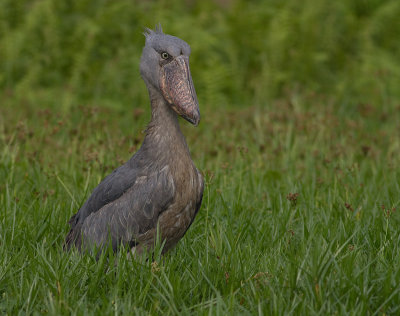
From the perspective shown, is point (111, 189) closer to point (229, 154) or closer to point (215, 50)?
point (229, 154)

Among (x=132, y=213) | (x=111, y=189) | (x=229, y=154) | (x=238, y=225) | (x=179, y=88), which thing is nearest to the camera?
(x=179, y=88)

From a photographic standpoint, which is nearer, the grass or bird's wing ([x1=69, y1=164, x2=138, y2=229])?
the grass

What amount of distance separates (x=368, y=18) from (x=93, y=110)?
7.02 metres

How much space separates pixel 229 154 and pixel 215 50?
4.59 meters

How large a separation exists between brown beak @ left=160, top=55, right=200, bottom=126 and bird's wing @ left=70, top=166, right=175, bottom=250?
0.41 meters

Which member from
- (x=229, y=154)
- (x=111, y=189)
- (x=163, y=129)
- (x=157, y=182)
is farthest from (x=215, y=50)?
(x=157, y=182)

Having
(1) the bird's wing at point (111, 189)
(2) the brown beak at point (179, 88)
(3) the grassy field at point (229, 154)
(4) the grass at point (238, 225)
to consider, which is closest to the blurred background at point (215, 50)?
(3) the grassy field at point (229, 154)

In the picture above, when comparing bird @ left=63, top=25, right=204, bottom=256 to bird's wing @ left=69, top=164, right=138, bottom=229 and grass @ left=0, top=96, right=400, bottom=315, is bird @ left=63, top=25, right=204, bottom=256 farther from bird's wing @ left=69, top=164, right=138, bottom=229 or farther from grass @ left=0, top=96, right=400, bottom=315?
grass @ left=0, top=96, right=400, bottom=315

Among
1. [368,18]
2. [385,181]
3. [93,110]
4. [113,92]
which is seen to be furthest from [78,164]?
[368,18]

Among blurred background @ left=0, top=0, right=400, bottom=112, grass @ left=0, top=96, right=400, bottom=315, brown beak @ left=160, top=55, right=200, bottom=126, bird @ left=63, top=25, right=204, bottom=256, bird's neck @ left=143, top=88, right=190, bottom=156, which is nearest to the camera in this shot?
grass @ left=0, top=96, right=400, bottom=315

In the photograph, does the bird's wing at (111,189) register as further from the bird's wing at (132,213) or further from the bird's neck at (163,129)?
the bird's neck at (163,129)

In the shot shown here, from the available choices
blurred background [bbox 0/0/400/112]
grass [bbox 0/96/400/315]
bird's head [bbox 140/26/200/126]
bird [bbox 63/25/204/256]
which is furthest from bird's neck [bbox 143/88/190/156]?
blurred background [bbox 0/0/400/112]

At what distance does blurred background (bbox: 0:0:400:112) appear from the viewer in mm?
9969

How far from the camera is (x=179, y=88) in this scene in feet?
13.0
